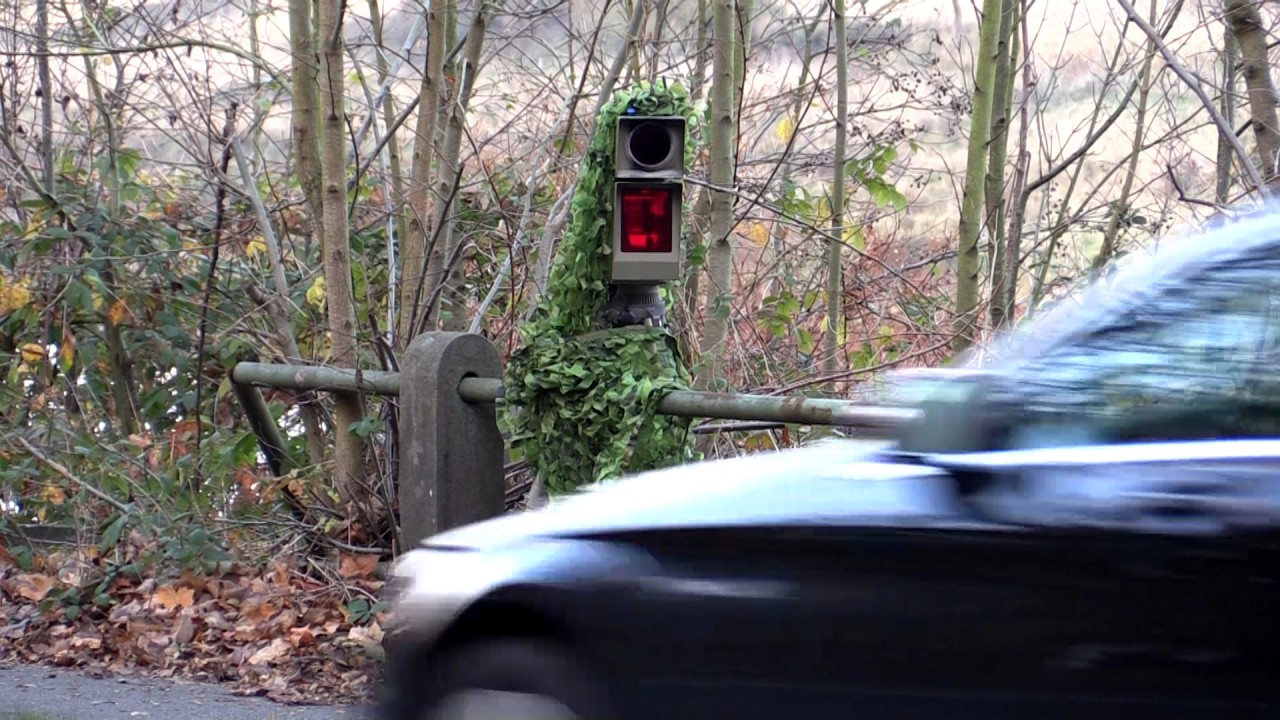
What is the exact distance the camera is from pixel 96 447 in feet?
31.1

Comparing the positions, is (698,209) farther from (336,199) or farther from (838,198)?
(336,199)

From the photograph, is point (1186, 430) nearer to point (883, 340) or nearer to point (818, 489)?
point (818, 489)

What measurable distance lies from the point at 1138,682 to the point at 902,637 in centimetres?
54

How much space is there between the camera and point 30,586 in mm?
8305

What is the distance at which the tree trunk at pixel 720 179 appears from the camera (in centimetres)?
823

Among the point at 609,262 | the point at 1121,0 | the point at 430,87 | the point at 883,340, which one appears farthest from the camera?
the point at 883,340

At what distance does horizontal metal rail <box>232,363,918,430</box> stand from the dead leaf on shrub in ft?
5.49

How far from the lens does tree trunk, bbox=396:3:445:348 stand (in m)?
8.28

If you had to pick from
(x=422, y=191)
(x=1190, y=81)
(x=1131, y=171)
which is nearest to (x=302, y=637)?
(x=422, y=191)

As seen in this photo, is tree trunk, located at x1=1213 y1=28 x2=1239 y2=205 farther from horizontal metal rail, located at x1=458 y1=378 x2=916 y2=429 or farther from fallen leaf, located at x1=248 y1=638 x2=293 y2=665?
fallen leaf, located at x1=248 y1=638 x2=293 y2=665

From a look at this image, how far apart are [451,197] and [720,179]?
61.0 inches

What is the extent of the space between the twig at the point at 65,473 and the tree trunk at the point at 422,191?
84.2 inches

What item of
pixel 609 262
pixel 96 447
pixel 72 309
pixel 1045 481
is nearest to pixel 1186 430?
pixel 1045 481

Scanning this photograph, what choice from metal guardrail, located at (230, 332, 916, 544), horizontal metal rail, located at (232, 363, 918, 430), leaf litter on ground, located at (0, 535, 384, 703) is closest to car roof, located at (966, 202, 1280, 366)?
horizontal metal rail, located at (232, 363, 918, 430)
